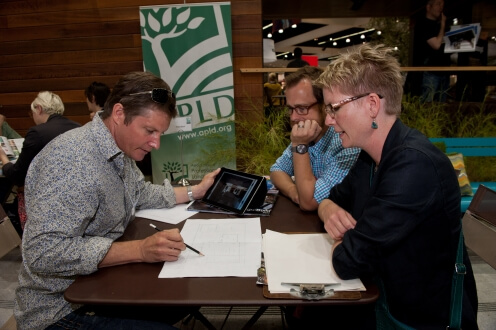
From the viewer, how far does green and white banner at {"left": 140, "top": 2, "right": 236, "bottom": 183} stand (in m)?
4.04

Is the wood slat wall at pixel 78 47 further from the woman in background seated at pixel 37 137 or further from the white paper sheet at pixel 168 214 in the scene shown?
the white paper sheet at pixel 168 214

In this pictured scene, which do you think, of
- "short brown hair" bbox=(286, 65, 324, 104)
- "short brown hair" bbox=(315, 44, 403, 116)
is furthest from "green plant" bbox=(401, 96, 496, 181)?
"short brown hair" bbox=(315, 44, 403, 116)

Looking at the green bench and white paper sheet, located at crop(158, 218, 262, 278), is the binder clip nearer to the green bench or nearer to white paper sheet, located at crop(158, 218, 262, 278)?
white paper sheet, located at crop(158, 218, 262, 278)

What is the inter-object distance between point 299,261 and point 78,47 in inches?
180

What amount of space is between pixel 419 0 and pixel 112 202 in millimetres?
5960

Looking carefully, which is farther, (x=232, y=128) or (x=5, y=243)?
(x=232, y=128)

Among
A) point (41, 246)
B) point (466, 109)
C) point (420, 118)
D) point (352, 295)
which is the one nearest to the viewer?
point (352, 295)

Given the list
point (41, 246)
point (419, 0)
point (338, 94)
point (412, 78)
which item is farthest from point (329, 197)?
point (419, 0)

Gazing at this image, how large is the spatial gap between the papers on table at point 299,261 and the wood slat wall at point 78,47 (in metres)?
3.17

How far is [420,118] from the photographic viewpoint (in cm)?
370

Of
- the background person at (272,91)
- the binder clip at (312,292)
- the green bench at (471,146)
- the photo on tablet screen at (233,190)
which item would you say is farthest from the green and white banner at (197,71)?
the binder clip at (312,292)

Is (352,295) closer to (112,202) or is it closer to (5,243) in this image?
Answer: (112,202)

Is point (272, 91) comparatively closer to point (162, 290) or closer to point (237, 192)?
point (237, 192)

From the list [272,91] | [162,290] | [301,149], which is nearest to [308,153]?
[301,149]
